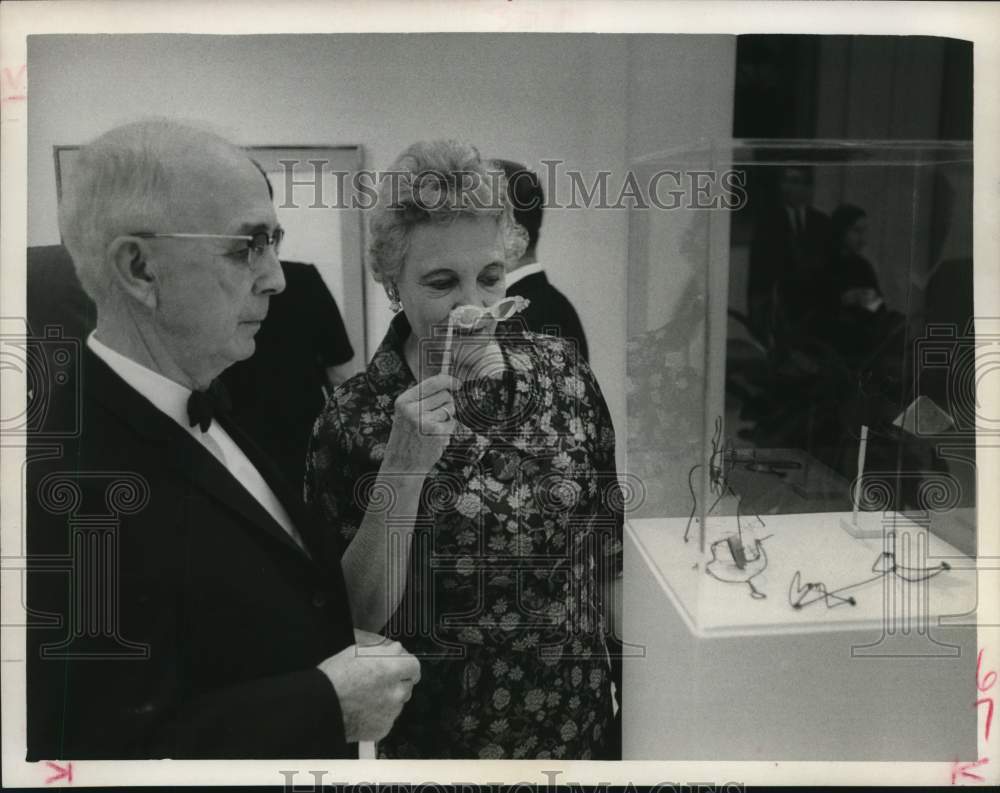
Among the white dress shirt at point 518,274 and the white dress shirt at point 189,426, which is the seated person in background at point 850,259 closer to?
the white dress shirt at point 518,274

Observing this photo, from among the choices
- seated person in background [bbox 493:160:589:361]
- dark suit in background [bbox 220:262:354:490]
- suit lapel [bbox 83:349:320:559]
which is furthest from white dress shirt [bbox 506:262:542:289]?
suit lapel [bbox 83:349:320:559]

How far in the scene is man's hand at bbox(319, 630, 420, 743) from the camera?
1779 millimetres

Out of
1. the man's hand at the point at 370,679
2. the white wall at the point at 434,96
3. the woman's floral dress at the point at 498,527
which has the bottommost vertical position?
the man's hand at the point at 370,679

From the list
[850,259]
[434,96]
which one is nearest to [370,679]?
[434,96]

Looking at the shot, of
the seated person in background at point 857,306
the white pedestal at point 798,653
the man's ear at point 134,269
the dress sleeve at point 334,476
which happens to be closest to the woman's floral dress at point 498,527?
the dress sleeve at point 334,476

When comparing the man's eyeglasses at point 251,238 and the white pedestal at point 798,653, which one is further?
the white pedestal at point 798,653

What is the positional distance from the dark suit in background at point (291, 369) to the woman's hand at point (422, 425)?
0.52 feet

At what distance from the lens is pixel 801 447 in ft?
5.94

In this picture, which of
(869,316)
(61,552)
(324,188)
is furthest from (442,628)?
(869,316)

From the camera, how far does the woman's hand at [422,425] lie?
1751mm

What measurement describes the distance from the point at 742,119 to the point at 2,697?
2018mm

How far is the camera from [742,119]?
1.74 metres

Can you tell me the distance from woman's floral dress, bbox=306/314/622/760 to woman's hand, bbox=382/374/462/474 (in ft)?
0.07

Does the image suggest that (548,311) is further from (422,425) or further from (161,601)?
(161,601)
